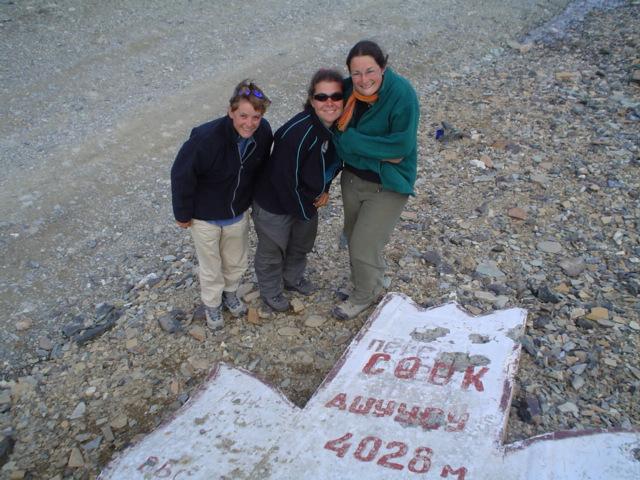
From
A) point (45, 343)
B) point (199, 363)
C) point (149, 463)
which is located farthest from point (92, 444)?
point (45, 343)

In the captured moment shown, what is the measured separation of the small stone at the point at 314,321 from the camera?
150 inches

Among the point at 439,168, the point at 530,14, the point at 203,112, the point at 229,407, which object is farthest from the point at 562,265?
the point at 530,14

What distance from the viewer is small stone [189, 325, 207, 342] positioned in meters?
3.72

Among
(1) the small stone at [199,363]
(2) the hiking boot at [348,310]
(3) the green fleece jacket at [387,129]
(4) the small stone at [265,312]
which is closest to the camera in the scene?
(3) the green fleece jacket at [387,129]

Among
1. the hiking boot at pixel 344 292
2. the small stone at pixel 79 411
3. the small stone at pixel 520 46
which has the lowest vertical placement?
the hiking boot at pixel 344 292

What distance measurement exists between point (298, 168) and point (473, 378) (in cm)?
155

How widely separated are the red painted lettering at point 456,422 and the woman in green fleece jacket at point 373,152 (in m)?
1.06

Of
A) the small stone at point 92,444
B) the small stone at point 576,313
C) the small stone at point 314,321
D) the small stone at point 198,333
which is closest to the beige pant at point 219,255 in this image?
the small stone at point 198,333

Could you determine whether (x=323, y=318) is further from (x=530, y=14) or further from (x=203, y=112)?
(x=530, y=14)

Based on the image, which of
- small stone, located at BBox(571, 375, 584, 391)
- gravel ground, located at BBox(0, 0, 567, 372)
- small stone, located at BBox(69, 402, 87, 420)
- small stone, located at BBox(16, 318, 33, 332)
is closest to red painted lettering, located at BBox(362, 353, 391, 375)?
small stone, located at BBox(571, 375, 584, 391)

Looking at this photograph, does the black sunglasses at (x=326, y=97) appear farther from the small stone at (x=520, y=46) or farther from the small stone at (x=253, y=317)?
the small stone at (x=520, y=46)

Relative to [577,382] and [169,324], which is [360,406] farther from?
[169,324]

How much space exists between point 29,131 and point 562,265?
563 cm

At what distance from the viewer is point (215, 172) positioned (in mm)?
3070
